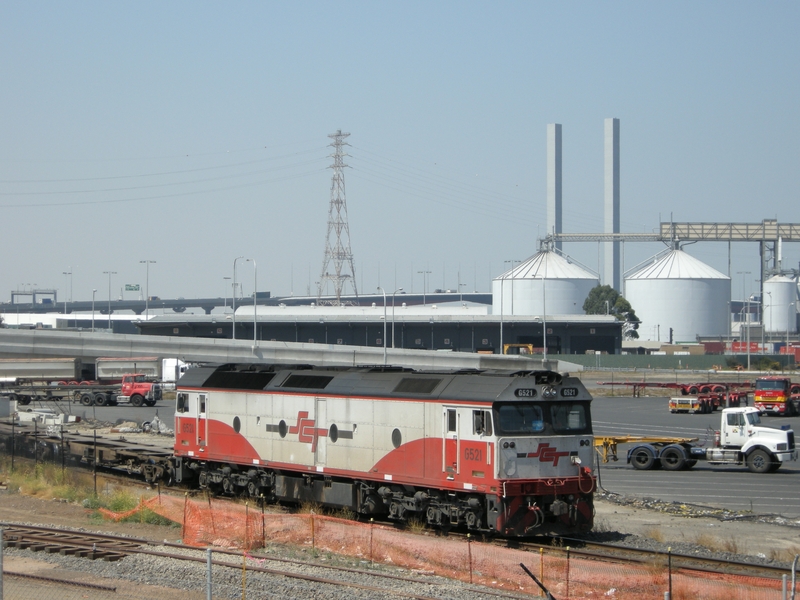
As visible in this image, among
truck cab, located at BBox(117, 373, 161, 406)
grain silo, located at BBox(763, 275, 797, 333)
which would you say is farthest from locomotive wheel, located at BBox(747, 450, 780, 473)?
grain silo, located at BBox(763, 275, 797, 333)

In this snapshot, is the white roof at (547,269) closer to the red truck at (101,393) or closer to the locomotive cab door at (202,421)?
the red truck at (101,393)

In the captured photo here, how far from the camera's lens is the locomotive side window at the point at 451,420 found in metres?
21.2

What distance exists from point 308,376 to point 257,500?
14.0ft

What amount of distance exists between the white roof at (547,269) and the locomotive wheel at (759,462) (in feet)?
385

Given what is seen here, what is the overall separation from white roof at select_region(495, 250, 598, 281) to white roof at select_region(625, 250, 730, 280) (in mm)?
10209

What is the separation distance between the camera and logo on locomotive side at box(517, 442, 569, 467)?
67.6 ft

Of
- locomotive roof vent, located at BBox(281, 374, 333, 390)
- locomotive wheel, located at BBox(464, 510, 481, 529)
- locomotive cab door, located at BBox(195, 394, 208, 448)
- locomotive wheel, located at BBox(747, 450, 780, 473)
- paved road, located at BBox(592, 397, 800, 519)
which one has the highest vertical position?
locomotive roof vent, located at BBox(281, 374, 333, 390)

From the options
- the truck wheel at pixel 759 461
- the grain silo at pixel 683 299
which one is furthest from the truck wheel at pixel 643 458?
the grain silo at pixel 683 299

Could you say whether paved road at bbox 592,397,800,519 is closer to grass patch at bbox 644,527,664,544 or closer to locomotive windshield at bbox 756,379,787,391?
grass patch at bbox 644,527,664,544

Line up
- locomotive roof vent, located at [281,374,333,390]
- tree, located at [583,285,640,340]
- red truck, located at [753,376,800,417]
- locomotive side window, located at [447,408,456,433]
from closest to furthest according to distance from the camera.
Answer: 1. locomotive side window, located at [447,408,456,433]
2. locomotive roof vent, located at [281,374,333,390]
3. red truck, located at [753,376,800,417]
4. tree, located at [583,285,640,340]

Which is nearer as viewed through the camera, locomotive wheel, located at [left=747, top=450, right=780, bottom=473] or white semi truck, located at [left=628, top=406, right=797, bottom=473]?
locomotive wheel, located at [left=747, top=450, right=780, bottom=473]

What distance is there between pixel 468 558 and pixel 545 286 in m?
139

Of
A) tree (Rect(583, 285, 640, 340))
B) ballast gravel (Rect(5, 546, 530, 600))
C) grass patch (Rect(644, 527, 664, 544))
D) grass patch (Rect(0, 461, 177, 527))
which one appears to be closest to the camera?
ballast gravel (Rect(5, 546, 530, 600))

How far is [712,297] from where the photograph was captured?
502 feet
